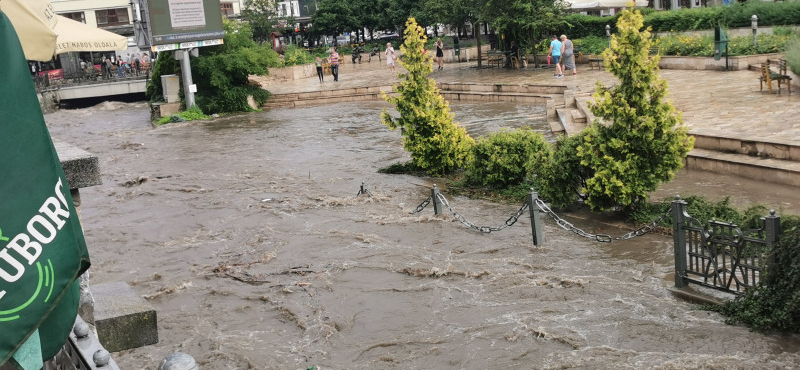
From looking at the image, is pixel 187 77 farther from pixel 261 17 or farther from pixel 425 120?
pixel 261 17

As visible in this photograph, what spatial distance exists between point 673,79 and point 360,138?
990 cm

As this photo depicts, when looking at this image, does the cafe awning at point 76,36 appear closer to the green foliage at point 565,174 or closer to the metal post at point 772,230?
the green foliage at point 565,174

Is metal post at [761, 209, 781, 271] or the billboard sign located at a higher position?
the billboard sign

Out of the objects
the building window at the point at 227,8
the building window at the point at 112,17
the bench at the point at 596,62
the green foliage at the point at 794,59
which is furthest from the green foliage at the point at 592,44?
the building window at the point at 227,8

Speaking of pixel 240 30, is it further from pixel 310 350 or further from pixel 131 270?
pixel 310 350

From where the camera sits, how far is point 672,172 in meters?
11.4

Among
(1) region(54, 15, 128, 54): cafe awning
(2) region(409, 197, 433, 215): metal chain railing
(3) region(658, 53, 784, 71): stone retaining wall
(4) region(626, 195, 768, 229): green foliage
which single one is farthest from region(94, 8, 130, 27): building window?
(4) region(626, 195, 768, 229): green foliage

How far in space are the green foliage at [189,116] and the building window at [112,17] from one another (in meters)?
35.1

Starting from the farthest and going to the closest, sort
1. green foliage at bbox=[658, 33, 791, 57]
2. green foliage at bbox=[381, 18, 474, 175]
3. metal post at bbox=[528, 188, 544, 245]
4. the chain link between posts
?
green foliage at bbox=[658, 33, 791, 57]
green foliage at bbox=[381, 18, 474, 175]
metal post at bbox=[528, 188, 544, 245]
the chain link between posts

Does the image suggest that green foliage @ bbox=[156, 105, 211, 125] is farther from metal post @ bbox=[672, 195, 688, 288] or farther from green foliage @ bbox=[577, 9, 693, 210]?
metal post @ bbox=[672, 195, 688, 288]

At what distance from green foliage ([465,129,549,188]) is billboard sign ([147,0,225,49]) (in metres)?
17.5

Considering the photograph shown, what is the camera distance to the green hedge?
94.6ft

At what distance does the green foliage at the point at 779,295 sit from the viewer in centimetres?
708

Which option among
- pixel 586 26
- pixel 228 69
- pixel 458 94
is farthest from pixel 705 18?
pixel 228 69
